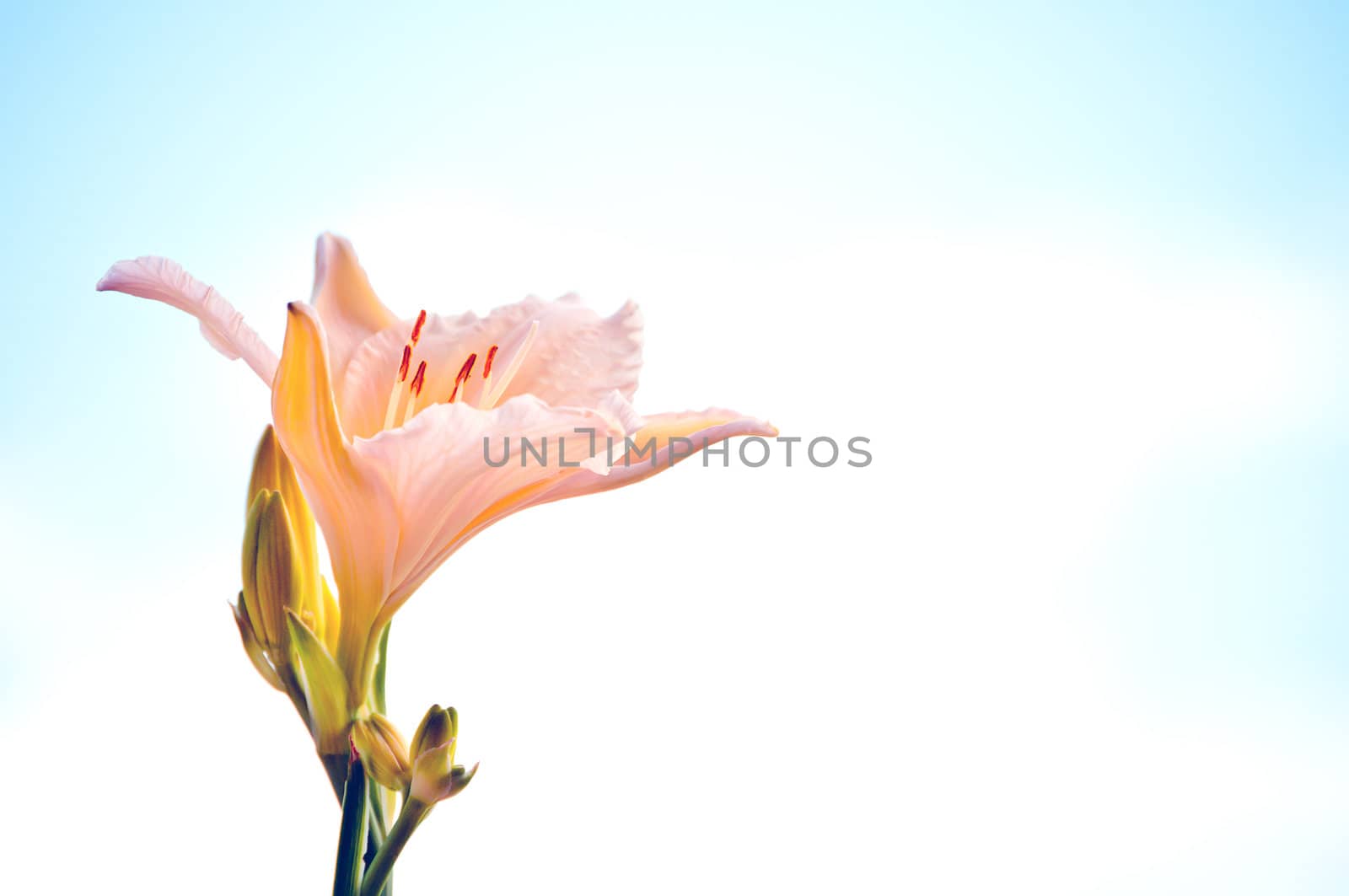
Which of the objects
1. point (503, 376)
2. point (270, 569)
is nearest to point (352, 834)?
point (270, 569)

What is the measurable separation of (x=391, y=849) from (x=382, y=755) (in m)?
0.04

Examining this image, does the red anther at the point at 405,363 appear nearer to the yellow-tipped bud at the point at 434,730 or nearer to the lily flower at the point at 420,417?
the lily flower at the point at 420,417

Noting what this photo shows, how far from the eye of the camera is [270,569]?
0.46m

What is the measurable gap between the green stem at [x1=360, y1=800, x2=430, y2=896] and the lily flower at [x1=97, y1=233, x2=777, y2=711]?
0.06 m

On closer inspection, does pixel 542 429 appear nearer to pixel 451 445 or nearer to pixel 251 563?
pixel 451 445

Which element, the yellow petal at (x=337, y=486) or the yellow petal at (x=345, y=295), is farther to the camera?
the yellow petal at (x=345, y=295)

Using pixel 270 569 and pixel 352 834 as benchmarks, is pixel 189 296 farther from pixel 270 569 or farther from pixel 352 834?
pixel 352 834

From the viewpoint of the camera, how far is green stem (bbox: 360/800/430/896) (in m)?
0.44

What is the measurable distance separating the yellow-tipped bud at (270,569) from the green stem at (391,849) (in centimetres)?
10

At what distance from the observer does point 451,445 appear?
1.40ft

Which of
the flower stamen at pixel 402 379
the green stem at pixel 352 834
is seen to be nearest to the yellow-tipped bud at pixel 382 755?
the green stem at pixel 352 834

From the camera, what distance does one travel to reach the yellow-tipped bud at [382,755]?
1.44ft

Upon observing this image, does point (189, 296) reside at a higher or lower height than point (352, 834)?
higher

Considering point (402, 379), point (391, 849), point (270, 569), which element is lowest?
point (391, 849)
